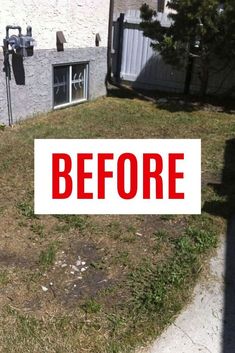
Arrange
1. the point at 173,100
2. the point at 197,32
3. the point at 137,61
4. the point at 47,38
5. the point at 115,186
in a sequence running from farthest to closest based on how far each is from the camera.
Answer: the point at 137,61, the point at 173,100, the point at 197,32, the point at 47,38, the point at 115,186

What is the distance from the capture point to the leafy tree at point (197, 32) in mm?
7539

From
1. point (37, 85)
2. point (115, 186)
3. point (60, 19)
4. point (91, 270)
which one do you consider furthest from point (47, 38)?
point (91, 270)

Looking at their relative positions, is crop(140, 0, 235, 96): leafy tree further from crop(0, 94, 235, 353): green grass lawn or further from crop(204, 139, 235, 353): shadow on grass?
crop(0, 94, 235, 353): green grass lawn

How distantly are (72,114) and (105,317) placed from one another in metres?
5.27

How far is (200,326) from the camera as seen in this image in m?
2.79

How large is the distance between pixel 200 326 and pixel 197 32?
20.7ft

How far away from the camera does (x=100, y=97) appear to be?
9180 mm

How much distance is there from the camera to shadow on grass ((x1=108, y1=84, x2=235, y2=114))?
8734 millimetres

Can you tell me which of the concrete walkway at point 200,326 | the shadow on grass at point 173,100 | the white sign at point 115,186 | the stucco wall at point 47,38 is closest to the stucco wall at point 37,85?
the stucco wall at point 47,38

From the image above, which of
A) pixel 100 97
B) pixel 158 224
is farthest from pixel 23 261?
pixel 100 97

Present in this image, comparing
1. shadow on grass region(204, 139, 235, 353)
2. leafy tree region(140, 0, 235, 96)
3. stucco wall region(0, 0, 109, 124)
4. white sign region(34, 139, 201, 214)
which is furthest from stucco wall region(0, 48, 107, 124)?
shadow on grass region(204, 139, 235, 353)

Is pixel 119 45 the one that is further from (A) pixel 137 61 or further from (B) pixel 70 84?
(B) pixel 70 84

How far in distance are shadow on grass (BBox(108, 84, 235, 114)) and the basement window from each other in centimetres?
109

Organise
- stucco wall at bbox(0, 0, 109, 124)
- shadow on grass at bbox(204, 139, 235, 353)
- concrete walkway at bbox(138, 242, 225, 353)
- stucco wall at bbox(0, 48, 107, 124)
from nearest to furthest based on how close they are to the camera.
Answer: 1. concrete walkway at bbox(138, 242, 225, 353)
2. shadow on grass at bbox(204, 139, 235, 353)
3. stucco wall at bbox(0, 0, 109, 124)
4. stucco wall at bbox(0, 48, 107, 124)
